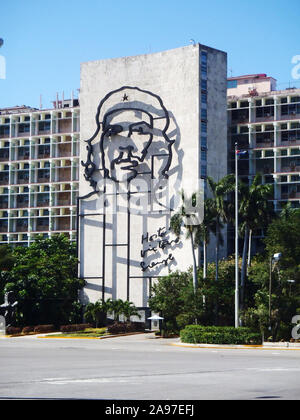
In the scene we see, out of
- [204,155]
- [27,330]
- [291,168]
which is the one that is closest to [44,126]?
[291,168]

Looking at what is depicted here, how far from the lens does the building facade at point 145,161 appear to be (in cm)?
9081

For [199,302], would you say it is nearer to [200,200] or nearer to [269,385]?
[200,200]

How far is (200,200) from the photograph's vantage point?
227 feet

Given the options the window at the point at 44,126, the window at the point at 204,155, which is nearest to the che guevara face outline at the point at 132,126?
the window at the point at 204,155

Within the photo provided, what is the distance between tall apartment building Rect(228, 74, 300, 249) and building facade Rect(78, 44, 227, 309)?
15.5m

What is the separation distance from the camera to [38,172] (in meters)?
130

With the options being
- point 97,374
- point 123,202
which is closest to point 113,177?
point 123,202

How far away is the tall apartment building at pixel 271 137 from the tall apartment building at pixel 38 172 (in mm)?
28662

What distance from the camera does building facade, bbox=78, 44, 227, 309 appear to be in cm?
9081

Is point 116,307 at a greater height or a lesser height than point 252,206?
lesser

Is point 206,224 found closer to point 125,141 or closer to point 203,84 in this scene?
point 125,141

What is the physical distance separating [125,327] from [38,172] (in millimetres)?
56048

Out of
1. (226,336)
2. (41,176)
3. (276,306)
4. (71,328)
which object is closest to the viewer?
(226,336)
